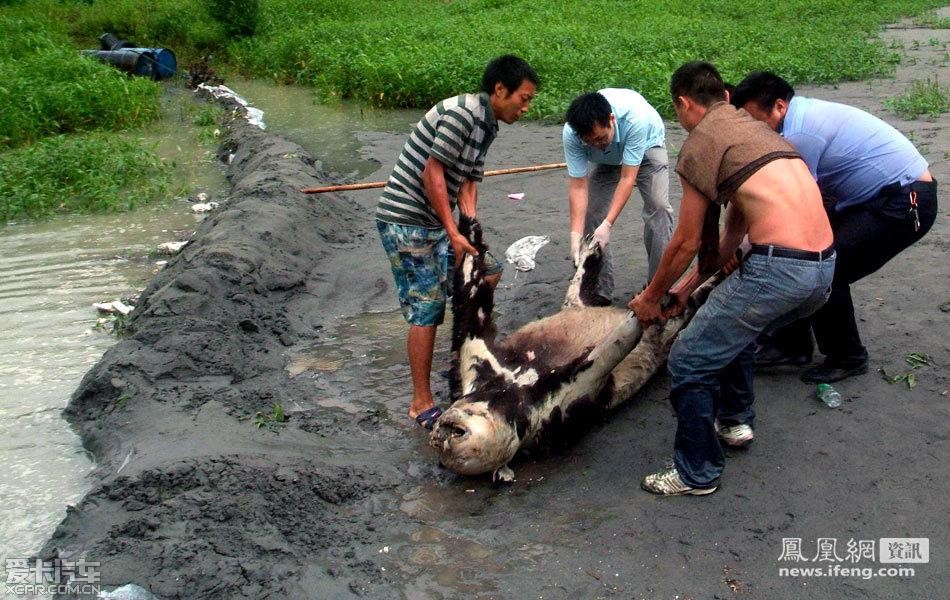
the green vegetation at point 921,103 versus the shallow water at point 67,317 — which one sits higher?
the green vegetation at point 921,103

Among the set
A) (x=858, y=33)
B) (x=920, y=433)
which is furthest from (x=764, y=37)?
(x=920, y=433)

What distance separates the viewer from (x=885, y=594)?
10.6 feet

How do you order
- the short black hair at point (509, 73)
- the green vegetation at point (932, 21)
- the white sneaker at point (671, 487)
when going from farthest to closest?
the green vegetation at point (932, 21) < the short black hair at point (509, 73) < the white sneaker at point (671, 487)

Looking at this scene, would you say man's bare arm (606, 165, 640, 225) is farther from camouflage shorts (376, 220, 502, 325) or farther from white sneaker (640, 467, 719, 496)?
white sneaker (640, 467, 719, 496)

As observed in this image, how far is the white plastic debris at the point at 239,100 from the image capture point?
13.0 m

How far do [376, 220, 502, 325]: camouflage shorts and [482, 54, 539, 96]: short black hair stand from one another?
883 mm

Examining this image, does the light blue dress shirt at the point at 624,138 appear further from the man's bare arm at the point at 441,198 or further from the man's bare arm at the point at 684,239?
the man's bare arm at the point at 684,239

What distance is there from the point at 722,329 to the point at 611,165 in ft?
7.71

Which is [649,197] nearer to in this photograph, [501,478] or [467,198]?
[467,198]

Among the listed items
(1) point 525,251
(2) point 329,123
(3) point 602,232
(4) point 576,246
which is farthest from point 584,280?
(2) point 329,123

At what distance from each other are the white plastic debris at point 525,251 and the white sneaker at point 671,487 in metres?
3.14

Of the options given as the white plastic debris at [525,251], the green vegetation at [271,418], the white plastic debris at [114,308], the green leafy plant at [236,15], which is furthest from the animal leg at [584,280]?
the green leafy plant at [236,15]

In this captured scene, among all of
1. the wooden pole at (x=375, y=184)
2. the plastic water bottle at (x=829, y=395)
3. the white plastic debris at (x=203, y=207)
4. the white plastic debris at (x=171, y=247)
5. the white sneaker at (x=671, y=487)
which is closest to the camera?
the white sneaker at (x=671, y=487)

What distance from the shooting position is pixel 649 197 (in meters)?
5.64
